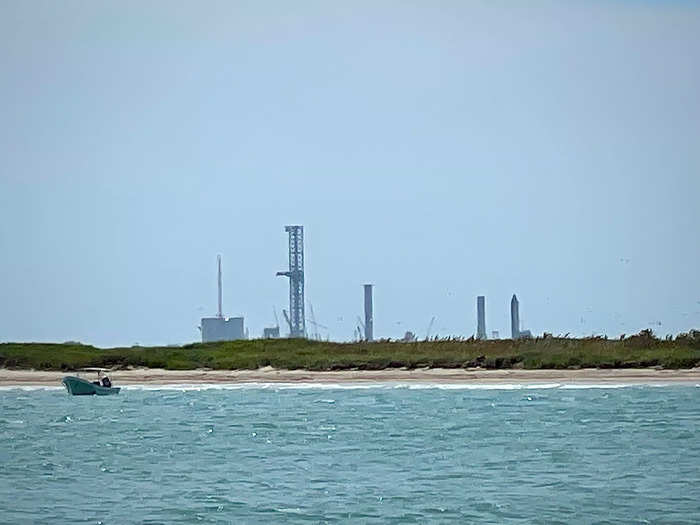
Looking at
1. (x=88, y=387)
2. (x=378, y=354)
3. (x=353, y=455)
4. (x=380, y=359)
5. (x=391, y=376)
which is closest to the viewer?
(x=353, y=455)

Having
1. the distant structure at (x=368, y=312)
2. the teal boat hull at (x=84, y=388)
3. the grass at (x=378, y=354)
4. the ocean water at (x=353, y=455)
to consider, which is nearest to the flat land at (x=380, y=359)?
the grass at (x=378, y=354)

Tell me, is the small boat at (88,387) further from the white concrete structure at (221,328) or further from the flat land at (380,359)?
the white concrete structure at (221,328)

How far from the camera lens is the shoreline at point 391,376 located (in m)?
52.2

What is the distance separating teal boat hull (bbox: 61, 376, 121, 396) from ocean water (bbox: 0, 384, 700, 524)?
579mm

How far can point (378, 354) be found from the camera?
2275 inches

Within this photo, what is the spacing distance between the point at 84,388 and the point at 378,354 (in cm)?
1135

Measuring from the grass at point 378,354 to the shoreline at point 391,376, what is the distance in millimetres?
525

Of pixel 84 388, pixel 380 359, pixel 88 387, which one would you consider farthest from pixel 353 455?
pixel 380 359

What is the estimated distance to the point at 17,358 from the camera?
198 feet

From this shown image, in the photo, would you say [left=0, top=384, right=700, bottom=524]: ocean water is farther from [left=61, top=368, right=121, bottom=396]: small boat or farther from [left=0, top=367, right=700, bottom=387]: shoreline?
[left=0, top=367, right=700, bottom=387]: shoreline

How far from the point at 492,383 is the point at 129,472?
22.8 metres

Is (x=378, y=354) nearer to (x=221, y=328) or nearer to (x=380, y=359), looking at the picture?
(x=380, y=359)

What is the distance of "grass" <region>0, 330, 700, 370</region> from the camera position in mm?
55281

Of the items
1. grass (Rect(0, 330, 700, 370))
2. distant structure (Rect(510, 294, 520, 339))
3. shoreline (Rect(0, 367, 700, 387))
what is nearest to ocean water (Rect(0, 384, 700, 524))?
shoreline (Rect(0, 367, 700, 387))
